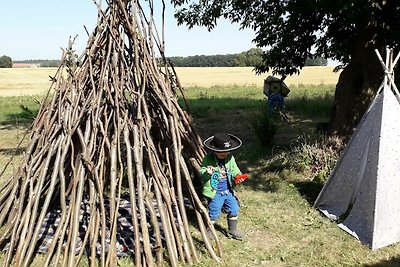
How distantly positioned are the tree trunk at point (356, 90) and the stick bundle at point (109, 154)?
3.36 meters

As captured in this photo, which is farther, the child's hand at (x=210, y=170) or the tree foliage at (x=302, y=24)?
the tree foliage at (x=302, y=24)

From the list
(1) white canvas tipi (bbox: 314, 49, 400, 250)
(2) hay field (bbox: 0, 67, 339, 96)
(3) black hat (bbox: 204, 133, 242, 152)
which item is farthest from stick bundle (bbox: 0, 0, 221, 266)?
(2) hay field (bbox: 0, 67, 339, 96)

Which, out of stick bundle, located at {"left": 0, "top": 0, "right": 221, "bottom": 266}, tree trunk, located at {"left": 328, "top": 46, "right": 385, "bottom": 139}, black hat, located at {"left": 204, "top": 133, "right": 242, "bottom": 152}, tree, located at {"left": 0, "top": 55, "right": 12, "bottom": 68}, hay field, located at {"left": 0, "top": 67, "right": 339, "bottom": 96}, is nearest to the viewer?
stick bundle, located at {"left": 0, "top": 0, "right": 221, "bottom": 266}

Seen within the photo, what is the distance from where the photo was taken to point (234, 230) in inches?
200

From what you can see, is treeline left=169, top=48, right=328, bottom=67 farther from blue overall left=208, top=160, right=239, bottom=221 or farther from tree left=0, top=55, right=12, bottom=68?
blue overall left=208, top=160, right=239, bottom=221

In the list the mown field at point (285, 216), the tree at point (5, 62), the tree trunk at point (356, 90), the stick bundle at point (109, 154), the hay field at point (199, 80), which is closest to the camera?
the stick bundle at point (109, 154)

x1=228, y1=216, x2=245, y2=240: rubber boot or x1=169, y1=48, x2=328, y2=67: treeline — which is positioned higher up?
x1=228, y1=216, x2=245, y2=240: rubber boot

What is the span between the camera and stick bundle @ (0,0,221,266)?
4.38 m

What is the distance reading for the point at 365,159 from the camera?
5273mm

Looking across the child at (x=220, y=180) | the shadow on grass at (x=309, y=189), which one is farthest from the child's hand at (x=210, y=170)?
the shadow on grass at (x=309, y=189)

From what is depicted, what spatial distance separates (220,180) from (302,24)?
16.8 ft

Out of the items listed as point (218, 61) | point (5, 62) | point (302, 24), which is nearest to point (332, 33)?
point (302, 24)

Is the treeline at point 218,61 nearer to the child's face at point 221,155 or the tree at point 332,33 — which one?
the tree at point 332,33

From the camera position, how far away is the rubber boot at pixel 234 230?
507cm
